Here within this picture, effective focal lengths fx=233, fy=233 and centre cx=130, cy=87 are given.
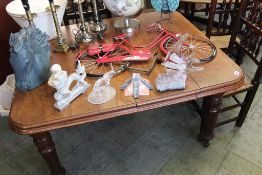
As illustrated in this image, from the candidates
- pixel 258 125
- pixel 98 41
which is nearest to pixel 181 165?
pixel 258 125

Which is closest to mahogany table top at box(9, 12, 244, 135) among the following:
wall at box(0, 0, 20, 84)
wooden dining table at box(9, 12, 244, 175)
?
wooden dining table at box(9, 12, 244, 175)

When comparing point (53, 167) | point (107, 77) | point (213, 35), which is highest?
point (107, 77)

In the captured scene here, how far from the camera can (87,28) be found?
5.04 feet

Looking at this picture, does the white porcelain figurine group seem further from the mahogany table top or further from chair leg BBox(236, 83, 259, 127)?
chair leg BBox(236, 83, 259, 127)

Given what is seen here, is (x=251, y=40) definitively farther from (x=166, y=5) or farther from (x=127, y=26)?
(x=127, y=26)

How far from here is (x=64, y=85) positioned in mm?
995

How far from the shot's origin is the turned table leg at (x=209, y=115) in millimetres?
1277

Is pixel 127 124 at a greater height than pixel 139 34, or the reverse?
pixel 139 34

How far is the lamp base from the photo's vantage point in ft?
5.04

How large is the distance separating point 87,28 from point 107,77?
2.00 feet

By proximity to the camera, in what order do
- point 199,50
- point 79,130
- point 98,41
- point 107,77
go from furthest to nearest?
point 79,130, point 98,41, point 199,50, point 107,77

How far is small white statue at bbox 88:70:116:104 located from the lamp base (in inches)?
21.6

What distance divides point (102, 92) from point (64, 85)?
0.18 metres

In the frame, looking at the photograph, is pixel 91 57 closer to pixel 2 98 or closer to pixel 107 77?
pixel 107 77
